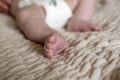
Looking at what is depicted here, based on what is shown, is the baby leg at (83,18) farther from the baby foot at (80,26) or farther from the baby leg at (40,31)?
the baby leg at (40,31)

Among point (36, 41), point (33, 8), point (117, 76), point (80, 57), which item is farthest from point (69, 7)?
point (117, 76)

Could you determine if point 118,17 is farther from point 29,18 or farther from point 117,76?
point 117,76

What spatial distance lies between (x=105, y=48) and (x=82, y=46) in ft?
0.22

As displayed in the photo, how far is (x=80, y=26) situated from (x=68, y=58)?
0.25 m

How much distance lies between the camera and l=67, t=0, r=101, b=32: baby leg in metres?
0.87

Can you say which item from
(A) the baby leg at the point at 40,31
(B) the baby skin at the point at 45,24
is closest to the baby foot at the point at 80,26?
(B) the baby skin at the point at 45,24

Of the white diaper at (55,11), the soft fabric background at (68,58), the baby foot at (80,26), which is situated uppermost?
the white diaper at (55,11)

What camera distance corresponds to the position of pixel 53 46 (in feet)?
2.22

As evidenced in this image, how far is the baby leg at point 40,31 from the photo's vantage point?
675 mm

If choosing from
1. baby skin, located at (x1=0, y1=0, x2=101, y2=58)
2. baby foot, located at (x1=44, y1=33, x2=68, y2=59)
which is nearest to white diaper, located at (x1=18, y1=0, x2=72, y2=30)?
baby skin, located at (x1=0, y1=0, x2=101, y2=58)

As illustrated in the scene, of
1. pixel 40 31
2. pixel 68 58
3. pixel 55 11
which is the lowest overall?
pixel 68 58

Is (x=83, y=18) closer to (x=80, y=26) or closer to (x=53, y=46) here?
(x=80, y=26)

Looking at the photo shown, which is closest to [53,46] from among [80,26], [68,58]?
[68,58]

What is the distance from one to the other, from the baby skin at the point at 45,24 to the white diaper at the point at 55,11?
2cm
